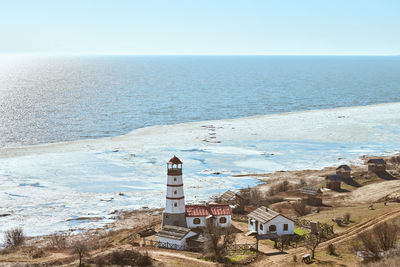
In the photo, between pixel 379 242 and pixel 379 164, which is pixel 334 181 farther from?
pixel 379 242

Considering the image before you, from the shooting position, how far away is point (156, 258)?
42.8 m

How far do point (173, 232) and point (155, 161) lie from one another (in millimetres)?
37780

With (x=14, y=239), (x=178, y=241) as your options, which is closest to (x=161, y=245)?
(x=178, y=241)

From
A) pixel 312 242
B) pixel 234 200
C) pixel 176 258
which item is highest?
pixel 312 242

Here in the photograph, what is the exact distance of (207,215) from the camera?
53781mm

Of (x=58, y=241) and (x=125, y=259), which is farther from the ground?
(x=125, y=259)

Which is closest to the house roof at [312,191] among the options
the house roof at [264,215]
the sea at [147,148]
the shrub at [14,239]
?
the sea at [147,148]

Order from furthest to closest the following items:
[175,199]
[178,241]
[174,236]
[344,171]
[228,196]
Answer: [344,171]
[228,196]
[175,199]
[174,236]
[178,241]

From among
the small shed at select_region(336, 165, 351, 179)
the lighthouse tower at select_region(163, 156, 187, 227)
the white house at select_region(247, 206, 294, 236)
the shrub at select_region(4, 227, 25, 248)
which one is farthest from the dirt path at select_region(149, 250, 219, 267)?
the small shed at select_region(336, 165, 351, 179)

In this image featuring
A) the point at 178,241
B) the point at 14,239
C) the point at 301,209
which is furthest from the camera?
the point at 301,209

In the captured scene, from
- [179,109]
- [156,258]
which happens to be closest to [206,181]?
[156,258]

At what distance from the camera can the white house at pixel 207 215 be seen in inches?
2109

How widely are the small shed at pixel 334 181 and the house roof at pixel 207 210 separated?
910 inches

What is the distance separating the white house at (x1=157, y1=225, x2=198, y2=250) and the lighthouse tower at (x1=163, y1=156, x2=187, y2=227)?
80.1 inches
